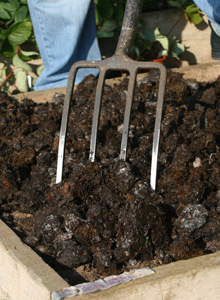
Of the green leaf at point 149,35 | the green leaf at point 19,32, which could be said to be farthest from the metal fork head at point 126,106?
the green leaf at point 149,35

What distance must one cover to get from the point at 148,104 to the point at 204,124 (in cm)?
36

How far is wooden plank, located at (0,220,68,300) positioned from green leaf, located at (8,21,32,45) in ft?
7.79

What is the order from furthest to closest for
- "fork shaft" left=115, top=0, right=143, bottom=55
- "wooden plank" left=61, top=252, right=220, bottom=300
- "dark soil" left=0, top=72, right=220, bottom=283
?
"fork shaft" left=115, top=0, right=143, bottom=55, "dark soil" left=0, top=72, right=220, bottom=283, "wooden plank" left=61, top=252, right=220, bottom=300

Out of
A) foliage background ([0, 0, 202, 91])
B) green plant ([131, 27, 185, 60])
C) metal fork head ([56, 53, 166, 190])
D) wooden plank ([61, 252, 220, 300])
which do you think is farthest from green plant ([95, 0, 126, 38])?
wooden plank ([61, 252, 220, 300])

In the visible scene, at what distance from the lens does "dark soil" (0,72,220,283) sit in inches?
79.4

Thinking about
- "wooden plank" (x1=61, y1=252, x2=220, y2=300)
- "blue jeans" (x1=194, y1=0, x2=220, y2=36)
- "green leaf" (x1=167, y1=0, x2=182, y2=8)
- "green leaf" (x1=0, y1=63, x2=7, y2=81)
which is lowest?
"wooden plank" (x1=61, y1=252, x2=220, y2=300)

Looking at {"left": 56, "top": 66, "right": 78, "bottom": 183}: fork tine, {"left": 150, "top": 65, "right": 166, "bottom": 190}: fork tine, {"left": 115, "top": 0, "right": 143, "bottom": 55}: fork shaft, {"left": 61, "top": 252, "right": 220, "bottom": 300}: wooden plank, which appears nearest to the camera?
{"left": 61, "top": 252, "right": 220, "bottom": 300}: wooden plank

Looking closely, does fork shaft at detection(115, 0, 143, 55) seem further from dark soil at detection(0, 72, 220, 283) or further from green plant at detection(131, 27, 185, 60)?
green plant at detection(131, 27, 185, 60)

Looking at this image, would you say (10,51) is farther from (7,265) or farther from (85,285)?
(85,285)

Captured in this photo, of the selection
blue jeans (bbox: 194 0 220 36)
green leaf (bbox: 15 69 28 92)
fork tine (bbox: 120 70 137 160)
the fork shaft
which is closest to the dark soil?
fork tine (bbox: 120 70 137 160)

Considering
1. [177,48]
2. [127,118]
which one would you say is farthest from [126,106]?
[177,48]

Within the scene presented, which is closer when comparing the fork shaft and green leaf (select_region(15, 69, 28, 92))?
the fork shaft

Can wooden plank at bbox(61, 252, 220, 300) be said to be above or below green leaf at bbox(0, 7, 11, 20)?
below

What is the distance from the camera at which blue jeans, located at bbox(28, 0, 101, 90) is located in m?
3.74
